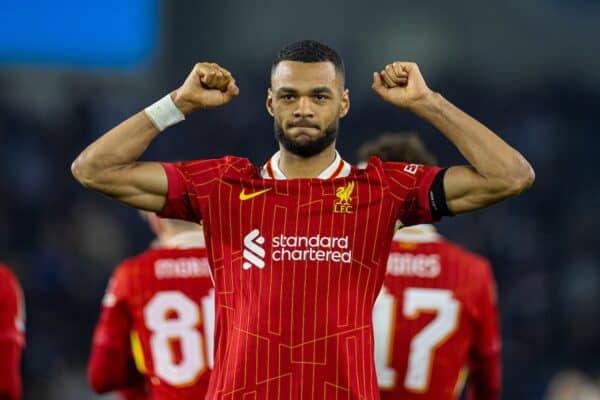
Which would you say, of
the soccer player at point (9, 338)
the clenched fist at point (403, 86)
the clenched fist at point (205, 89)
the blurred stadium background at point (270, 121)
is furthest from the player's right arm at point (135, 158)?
the blurred stadium background at point (270, 121)

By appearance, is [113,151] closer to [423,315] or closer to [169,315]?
[169,315]

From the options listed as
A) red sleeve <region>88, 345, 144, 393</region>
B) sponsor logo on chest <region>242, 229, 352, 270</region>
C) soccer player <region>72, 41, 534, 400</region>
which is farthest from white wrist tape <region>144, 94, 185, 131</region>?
red sleeve <region>88, 345, 144, 393</region>

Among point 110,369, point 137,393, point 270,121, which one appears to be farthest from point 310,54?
point 270,121

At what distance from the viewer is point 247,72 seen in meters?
14.0

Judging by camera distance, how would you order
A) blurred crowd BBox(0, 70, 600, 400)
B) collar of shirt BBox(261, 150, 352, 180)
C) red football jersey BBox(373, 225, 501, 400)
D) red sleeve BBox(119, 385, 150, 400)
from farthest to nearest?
blurred crowd BBox(0, 70, 600, 400) < red sleeve BBox(119, 385, 150, 400) < red football jersey BBox(373, 225, 501, 400) < collar of shirt BBox(261, 150, 352, 180)

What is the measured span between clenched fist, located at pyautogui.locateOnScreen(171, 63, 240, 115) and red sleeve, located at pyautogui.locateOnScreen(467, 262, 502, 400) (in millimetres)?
1896

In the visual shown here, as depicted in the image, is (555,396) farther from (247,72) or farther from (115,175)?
(115,175)

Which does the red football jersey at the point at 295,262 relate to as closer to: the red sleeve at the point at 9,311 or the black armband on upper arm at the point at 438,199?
the black armband on upper arm at the point at 438,199

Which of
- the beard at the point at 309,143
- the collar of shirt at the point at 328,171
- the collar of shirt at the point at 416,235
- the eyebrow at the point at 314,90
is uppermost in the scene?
the eyebrow at the point at 314,90

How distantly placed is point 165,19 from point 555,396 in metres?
Answer: 6.04

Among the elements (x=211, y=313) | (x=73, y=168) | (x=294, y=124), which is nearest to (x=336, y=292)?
(x=294, y=124)

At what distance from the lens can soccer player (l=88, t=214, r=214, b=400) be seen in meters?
6.34

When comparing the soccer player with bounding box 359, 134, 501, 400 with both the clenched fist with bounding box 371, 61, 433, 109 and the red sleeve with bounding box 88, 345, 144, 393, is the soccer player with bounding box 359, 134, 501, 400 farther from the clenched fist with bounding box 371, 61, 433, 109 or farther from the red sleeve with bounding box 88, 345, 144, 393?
the clenched fist with bounding box 371, 61, 433, 109

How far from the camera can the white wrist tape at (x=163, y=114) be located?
196 inches
